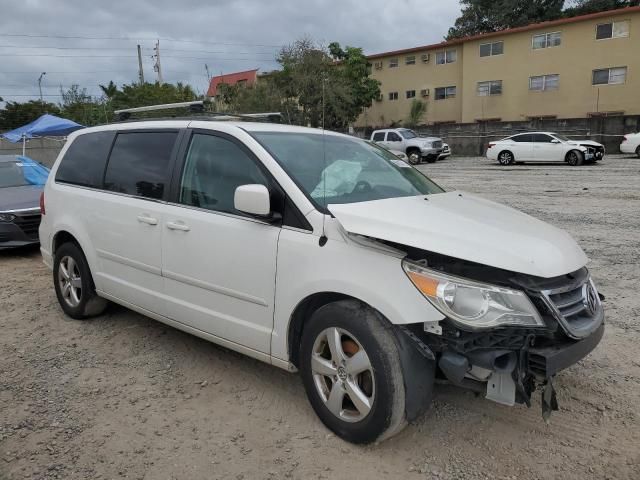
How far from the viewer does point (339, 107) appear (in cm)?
3784

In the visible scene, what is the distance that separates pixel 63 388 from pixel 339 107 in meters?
36.0

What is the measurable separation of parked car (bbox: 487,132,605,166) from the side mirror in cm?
2090

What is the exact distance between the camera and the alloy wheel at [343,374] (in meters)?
2.75

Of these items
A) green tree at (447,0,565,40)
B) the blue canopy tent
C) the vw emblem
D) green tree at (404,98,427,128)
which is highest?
green tree at (447,0,565,40)

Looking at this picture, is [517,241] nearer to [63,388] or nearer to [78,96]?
[63,388]

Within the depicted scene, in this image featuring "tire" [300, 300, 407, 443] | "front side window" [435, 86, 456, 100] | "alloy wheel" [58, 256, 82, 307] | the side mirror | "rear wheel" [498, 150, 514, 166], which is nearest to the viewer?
"tire" [300, 300, 407, 443]

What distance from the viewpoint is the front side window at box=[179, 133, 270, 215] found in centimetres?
336

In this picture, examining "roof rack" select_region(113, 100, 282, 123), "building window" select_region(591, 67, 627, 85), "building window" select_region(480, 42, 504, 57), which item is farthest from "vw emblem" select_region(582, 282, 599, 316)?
"building window" select_region(480, 42, 504, 57)

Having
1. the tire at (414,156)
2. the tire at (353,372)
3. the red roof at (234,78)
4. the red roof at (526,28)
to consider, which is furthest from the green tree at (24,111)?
the tire at (353,372)

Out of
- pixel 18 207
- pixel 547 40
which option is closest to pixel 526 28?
pixel 547 40

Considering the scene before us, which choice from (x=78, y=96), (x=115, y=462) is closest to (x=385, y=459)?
(x=115, y=462)

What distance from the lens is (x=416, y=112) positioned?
3900cm

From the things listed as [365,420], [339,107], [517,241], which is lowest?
[365,420]

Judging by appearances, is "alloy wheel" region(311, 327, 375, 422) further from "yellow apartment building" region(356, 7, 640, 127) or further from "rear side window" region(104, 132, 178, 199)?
"yellow apartment building" region(356, 7, 640, 127)
